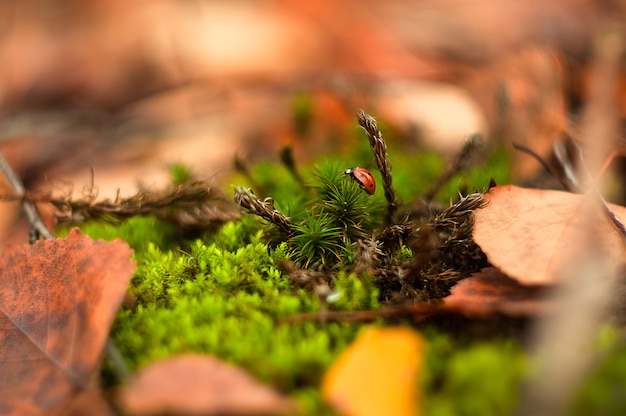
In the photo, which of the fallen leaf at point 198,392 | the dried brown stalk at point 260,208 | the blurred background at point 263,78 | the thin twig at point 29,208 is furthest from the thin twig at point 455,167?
the thin twig at point 29,208

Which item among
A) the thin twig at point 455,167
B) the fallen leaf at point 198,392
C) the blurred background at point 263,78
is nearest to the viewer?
the fallen leaf at point 198,392

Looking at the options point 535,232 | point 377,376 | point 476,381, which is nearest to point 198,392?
point 377,376

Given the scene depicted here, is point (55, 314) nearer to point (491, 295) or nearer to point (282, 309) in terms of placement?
point (282, 309)

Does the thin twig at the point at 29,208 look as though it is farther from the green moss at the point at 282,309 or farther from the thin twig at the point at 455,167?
the thin twig at the point at 455,167

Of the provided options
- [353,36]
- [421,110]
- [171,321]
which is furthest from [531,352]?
[353,36]

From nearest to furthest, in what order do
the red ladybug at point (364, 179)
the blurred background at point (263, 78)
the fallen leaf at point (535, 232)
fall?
the fallen leaf at point (535, 232), the red ladybug at point (364, 179), the blurred background at point (263, 78)

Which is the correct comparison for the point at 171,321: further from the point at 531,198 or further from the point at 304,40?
the point at 304,40

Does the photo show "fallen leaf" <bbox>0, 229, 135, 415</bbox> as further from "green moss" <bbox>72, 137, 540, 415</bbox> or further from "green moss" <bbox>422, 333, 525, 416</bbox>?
"green moss" <bbox>422, 333, 525, 416</bbox>
